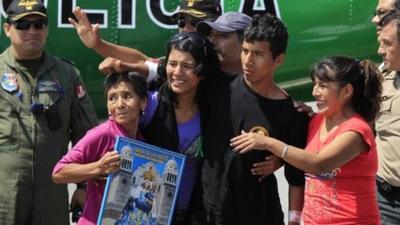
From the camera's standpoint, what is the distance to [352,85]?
284 centimetres

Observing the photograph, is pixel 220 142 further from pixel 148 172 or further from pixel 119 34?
pixel 119 34

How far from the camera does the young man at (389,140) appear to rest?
3301 mm

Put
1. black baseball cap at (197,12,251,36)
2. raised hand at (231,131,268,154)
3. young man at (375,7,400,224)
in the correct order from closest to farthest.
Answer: raised hand at (231,131,268,154) → black baseball cap at (197,12,251,36) → young man at (375,7,400,224)

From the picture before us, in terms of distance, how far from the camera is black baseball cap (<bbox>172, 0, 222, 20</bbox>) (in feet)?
11.1

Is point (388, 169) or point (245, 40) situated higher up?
point (245, 40)

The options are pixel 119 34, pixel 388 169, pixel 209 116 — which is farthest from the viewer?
pixel 119 34

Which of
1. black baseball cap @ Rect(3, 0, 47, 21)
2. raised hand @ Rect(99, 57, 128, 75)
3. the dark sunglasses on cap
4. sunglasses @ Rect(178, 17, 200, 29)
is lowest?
raised hand @ Rect(99, 57, 128, 75)

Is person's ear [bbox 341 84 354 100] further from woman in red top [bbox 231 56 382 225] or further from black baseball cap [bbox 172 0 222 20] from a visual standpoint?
black baseball cap [bbox 172 0 222 20]

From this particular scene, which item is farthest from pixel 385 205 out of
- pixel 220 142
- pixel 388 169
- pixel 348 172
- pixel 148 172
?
pixel 148 172

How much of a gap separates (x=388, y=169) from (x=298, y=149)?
2.89 ft

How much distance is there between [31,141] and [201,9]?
103 centimetres

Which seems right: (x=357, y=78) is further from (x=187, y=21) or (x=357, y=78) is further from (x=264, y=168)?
(x=187, y=21)

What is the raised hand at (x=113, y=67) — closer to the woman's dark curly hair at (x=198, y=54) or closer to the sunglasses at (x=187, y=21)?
the woman's dark curly hair at (x=198, y=54)

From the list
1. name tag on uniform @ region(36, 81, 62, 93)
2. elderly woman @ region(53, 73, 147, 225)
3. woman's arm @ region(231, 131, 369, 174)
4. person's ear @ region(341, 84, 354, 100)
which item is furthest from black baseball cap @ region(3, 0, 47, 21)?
person's ear @ region(341, 84, 354, 100)
